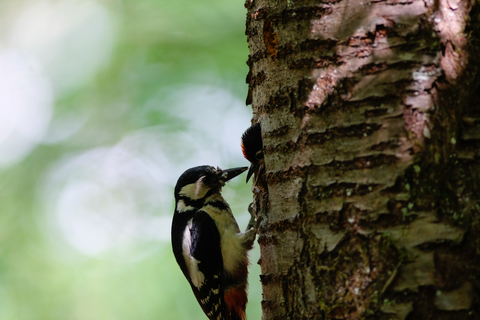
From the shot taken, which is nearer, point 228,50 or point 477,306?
point 477,306

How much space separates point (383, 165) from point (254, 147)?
1.60 m

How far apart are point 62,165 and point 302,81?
21.9 feet

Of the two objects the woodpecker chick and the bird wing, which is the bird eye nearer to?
the bird wing

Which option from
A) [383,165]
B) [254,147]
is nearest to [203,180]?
[254,147]

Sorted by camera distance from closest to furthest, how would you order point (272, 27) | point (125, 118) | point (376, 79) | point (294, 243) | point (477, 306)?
1. point (477, 306)
2. point (376, 79)
3. point (294, 243)
4. point (272, 27)
5. point (125, 118)

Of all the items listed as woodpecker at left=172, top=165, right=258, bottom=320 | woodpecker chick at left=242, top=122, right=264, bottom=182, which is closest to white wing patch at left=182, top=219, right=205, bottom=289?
woodpecker at left=172, top=165, right=258, bottom=320

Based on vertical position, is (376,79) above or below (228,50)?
below

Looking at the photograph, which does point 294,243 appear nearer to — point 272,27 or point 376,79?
point 376,79

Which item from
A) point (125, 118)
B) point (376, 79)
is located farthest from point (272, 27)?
point (125, 118)

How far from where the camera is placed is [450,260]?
1.64 meters

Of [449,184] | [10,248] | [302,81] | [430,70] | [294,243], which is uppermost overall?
[10,248]

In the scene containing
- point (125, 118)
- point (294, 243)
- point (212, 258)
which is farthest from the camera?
point (125, 118)

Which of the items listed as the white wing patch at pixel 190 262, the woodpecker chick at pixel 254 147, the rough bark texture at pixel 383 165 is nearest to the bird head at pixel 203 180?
the white wing patch at pixel 190 262

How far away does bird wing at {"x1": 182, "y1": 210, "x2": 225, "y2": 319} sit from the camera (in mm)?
3850
